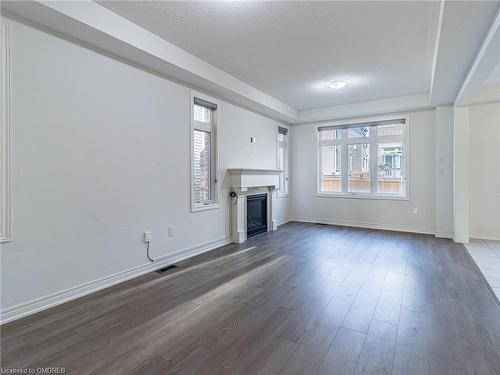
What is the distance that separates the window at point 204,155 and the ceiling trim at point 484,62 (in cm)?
348

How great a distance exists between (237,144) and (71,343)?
12.8 ft

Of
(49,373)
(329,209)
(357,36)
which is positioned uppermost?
(357,36)

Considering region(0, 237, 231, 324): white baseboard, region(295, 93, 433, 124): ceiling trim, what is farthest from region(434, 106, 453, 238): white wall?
region(0, 237, 231, 324): white baseboard

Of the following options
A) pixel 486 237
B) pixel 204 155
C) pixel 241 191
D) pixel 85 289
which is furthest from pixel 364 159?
pixel 85 289

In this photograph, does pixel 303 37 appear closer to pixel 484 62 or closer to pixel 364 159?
pixel 484 62

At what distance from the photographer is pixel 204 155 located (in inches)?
178

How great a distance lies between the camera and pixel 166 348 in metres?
1.92

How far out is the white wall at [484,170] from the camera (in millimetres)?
4986

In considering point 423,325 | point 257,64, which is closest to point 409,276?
point 423,325

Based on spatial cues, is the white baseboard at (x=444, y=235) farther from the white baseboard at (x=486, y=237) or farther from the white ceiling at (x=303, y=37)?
the white ceiling at (x=303, y=37)

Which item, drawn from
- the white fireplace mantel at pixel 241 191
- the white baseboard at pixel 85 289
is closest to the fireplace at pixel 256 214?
the white fireplace mantel at pixel 241 191

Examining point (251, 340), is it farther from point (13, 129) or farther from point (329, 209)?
point (329, 209)

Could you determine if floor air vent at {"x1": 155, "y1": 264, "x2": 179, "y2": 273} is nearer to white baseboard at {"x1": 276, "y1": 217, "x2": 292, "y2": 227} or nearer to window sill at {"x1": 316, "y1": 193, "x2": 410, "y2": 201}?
white baseboard at {"x1": 276, "y1": 217, "x2": 292, "y2": 227}

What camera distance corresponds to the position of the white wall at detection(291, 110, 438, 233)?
5543mm
